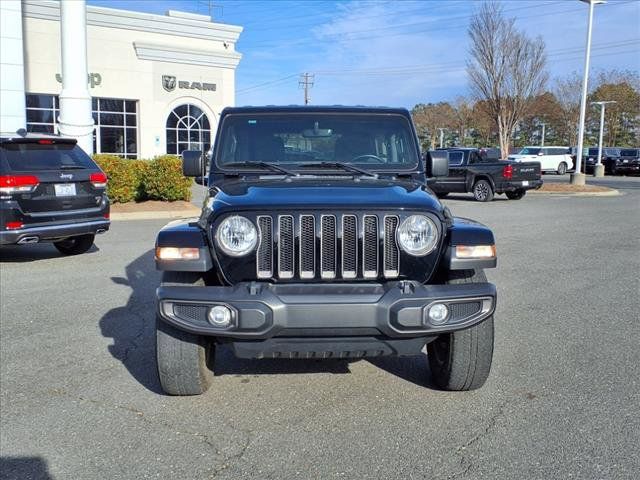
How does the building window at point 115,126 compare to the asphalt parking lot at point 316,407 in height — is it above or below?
above

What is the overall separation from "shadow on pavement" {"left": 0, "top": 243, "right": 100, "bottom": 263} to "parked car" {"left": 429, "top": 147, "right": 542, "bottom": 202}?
12.4 m

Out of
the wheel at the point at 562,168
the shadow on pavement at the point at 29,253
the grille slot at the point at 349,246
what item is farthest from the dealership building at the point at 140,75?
the wheel at the point at 562,168

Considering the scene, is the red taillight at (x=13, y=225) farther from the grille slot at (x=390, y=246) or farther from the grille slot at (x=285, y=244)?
the grille slot at (x=390, y=246)

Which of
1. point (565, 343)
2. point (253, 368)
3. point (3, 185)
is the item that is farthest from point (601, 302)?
point (3, 185)

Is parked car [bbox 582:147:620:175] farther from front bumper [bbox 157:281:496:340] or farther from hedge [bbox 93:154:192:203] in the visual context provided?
front bumper [bbox 157:281:496:340]

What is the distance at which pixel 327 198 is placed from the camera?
3.61m

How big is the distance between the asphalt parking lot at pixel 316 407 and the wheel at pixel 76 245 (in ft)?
9.24

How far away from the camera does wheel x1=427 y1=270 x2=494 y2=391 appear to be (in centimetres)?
369

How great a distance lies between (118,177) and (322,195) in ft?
38.9

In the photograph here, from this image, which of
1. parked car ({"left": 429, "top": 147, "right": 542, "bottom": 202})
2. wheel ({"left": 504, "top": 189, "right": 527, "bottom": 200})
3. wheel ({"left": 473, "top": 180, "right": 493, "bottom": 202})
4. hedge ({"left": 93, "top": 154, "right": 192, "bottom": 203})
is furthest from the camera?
wheel ({"left": 504, "top": 189, "right": 527, "bottom": 200})

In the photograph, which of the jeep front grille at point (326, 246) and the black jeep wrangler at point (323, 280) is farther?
the jeep front grille at point (326, 246)

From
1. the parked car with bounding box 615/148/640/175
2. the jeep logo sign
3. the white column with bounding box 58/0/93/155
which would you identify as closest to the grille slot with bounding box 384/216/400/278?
the white column with bounding box 58/0/93/155

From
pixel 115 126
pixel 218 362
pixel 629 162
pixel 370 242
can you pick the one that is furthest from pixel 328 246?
pixel 629 162

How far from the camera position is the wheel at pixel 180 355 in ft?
11.8
